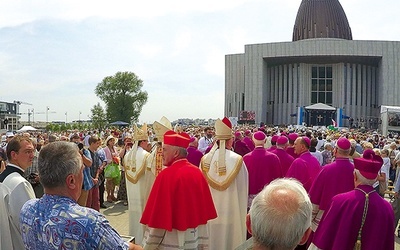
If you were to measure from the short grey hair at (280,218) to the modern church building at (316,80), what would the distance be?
52968 millimetres

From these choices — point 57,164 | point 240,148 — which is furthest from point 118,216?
point 57,164

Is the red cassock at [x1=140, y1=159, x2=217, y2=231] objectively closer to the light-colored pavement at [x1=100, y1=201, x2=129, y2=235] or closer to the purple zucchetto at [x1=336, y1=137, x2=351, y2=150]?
the purple zucchetto at [x1=336, y1=137, x2=351, y2=150]

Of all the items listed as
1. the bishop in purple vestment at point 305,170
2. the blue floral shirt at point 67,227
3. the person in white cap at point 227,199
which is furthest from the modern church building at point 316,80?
the blue floral shirt at point 67,227

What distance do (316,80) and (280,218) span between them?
2492 inches

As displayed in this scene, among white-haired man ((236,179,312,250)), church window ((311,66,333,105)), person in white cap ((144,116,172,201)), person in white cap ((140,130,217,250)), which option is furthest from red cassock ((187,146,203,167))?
church window ((311,66,333,105))

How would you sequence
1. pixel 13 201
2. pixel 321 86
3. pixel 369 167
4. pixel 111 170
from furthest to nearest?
1. pixel 321 86
2. pixel 111 170
3. pixel 369 167
4. pixel 13 201

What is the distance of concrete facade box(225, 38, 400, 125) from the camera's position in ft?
186

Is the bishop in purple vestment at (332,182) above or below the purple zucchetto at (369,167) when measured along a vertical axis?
below

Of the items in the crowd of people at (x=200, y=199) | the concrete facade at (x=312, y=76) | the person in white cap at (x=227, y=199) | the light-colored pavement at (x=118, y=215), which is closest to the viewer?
the crowd of people at (x=200, y=199)

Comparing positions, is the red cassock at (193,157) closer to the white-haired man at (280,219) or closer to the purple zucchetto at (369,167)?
the purple zucchetto at (369,167)

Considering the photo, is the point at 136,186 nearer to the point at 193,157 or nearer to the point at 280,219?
the point at 193,157

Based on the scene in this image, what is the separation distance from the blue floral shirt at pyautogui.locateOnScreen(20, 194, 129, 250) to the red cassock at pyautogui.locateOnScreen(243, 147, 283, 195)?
483 cm

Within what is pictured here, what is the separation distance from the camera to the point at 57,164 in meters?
2.28

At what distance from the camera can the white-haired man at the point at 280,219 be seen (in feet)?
6.07
